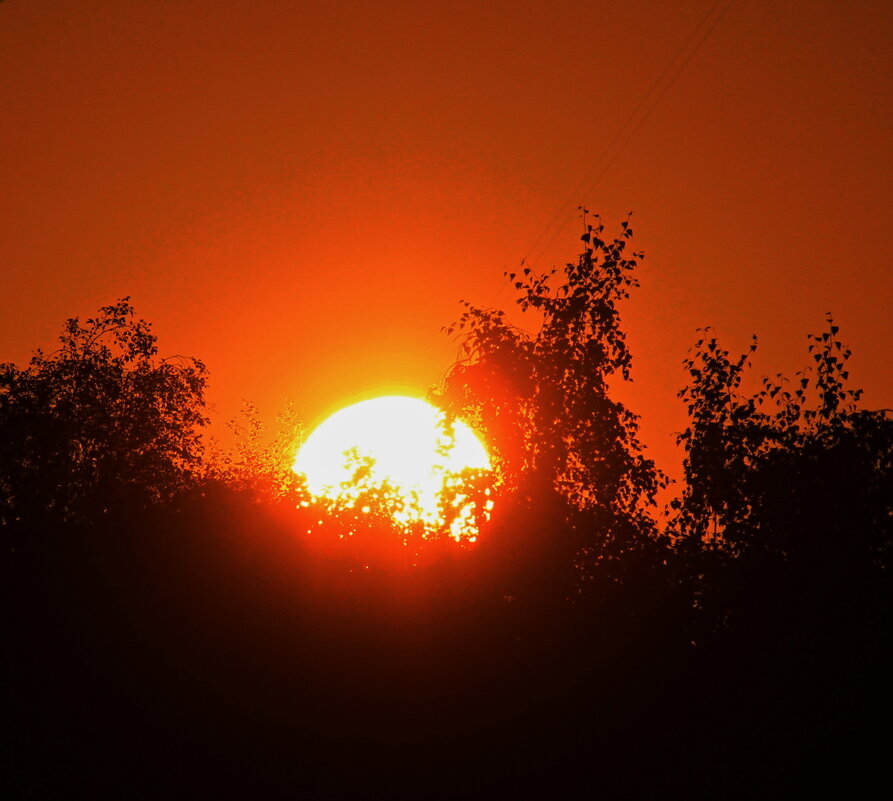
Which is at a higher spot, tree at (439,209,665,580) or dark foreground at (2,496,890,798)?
tree at (439,209,665,580)

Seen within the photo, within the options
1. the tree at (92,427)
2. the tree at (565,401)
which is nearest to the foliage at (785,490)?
the tree at (565,401)

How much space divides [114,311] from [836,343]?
78.6ft

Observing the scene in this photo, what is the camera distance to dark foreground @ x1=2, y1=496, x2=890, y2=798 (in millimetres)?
16078

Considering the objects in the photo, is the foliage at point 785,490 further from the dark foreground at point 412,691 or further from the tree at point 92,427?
the tree at point 92,427

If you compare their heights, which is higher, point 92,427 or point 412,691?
point 92,427

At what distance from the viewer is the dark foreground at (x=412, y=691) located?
16078mm

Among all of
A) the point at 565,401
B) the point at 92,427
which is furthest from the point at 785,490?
the point at 92,427

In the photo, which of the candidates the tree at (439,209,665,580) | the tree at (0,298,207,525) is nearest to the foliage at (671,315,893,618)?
the tree at (439,209,665,580)

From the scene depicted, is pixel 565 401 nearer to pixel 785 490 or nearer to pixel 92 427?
pixel 785 490

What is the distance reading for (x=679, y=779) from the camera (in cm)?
1630

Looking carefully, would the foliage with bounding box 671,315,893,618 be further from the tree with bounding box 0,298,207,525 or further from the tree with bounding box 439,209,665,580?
the tree with bounding box 0,298,207,525

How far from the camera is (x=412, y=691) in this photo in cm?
1622

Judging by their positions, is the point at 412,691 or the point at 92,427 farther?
the point at 92,427

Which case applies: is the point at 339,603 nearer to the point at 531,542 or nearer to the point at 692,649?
the point at 531,542
